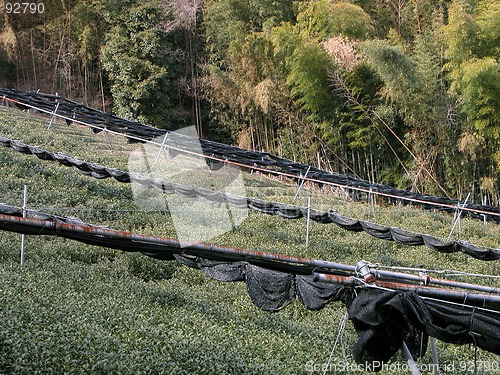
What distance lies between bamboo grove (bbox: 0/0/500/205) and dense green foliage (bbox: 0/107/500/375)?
17.7 ft

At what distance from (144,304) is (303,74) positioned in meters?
14.2

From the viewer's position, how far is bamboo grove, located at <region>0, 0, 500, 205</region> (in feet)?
56.1

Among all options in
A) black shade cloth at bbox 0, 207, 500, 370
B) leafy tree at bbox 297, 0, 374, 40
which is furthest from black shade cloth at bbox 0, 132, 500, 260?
leafy tree at bbox 297, 0, 374, 40

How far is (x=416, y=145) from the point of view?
736 inches

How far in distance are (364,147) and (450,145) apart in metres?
3.11

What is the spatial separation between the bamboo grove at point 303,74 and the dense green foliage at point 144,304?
17.7 ft

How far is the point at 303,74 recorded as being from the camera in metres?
19.6

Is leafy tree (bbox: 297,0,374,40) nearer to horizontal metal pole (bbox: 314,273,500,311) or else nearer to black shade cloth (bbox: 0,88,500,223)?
black shade cloth (bbox: 0,88,500,223)

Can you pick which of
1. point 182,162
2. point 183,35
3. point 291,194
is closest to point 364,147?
point 291,194

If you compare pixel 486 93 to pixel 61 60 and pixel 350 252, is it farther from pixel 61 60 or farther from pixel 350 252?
pixel 61 60

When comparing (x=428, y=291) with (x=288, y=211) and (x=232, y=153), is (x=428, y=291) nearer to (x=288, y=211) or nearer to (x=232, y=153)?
(x=288, y=211)

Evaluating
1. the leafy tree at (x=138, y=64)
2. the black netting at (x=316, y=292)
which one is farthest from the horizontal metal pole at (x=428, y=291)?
the leafy tree at (x=138, y=64)

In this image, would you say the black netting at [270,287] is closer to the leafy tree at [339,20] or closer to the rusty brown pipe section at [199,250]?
the rusty brown pipe section at [199,250]

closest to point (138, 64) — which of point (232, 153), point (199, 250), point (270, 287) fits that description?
point (232, 153)
